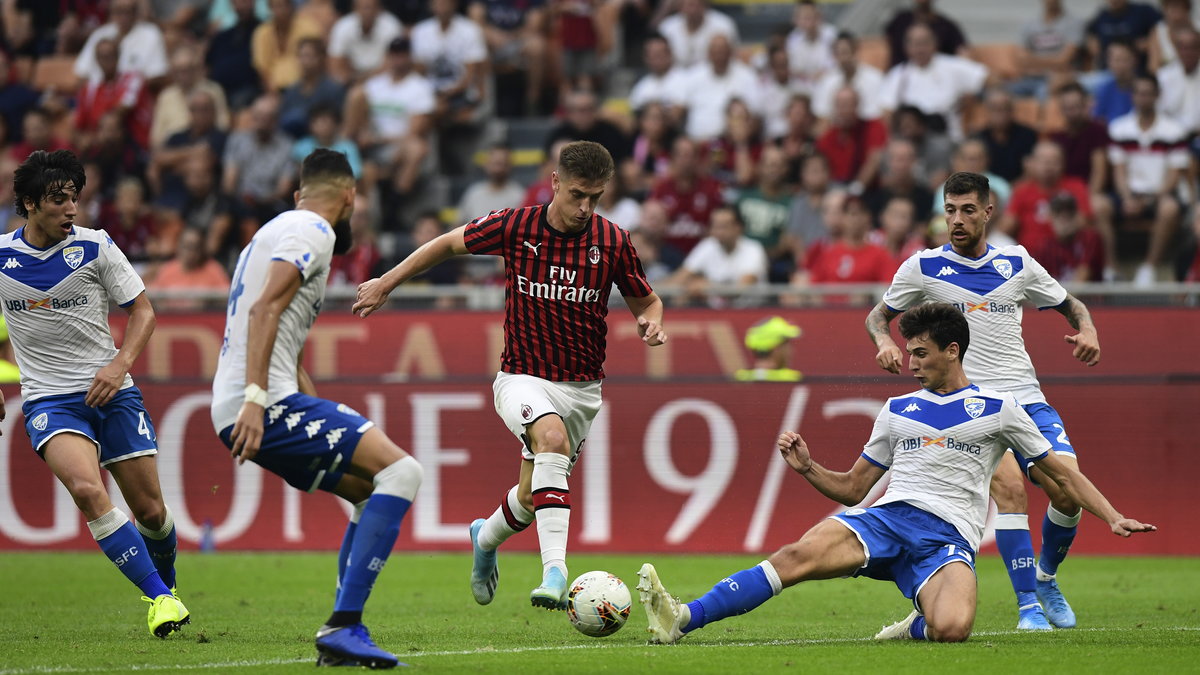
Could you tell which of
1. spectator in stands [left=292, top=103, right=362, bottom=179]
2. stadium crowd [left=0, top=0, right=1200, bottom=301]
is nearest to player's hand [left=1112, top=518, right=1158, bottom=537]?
stadium crowd [left=0, top=0, right=1200, bottom=301]

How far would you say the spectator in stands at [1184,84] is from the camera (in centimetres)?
1566

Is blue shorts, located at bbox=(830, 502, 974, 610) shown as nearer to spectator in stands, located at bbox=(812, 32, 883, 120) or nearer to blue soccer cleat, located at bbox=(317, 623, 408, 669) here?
blue soccer cleat, located at bbox=(317, 623, 408, 669)

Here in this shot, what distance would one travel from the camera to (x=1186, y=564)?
12.1 metres

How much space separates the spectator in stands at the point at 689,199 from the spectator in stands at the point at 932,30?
2.94 meters

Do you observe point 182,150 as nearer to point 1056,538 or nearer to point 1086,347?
point 1056,538

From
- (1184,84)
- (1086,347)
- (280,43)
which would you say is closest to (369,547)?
(1086,347)

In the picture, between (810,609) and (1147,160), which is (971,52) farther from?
(810,609)

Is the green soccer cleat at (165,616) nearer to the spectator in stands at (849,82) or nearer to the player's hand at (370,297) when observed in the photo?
the player's hand at (370,297)

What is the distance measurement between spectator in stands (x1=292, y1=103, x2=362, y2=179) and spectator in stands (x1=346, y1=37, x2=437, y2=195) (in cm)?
17

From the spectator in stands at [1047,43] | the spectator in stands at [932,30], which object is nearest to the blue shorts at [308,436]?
the spectator in stands at [932,30]

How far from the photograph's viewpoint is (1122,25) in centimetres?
1680

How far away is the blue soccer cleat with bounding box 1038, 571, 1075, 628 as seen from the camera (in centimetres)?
875

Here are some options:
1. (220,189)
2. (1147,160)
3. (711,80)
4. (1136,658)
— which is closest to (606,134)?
(711,80)

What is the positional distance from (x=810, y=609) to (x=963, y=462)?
244cm
